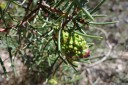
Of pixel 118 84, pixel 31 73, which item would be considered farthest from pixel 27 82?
pixel 118 84

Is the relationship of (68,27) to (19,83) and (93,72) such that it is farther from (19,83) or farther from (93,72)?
(93,72)

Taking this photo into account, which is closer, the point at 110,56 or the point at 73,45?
the point at 73,45

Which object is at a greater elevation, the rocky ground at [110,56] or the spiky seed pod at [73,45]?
the spiky seed pod at [73,45]

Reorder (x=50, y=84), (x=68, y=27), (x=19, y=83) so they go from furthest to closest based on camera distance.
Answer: (x=19, y=83) < (x=50, y=84) < (x=68, y=27)

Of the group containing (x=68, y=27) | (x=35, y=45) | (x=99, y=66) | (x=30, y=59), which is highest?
(x=68, y=27)

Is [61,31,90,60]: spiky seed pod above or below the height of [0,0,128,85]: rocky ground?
above

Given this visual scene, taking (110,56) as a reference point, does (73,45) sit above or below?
above

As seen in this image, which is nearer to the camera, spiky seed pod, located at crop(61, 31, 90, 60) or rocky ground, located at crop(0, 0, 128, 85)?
spiky seed pod, located at crop(61, 31, 90, 60)

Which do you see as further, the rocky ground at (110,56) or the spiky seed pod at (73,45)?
the rocky ground at (110,56)
